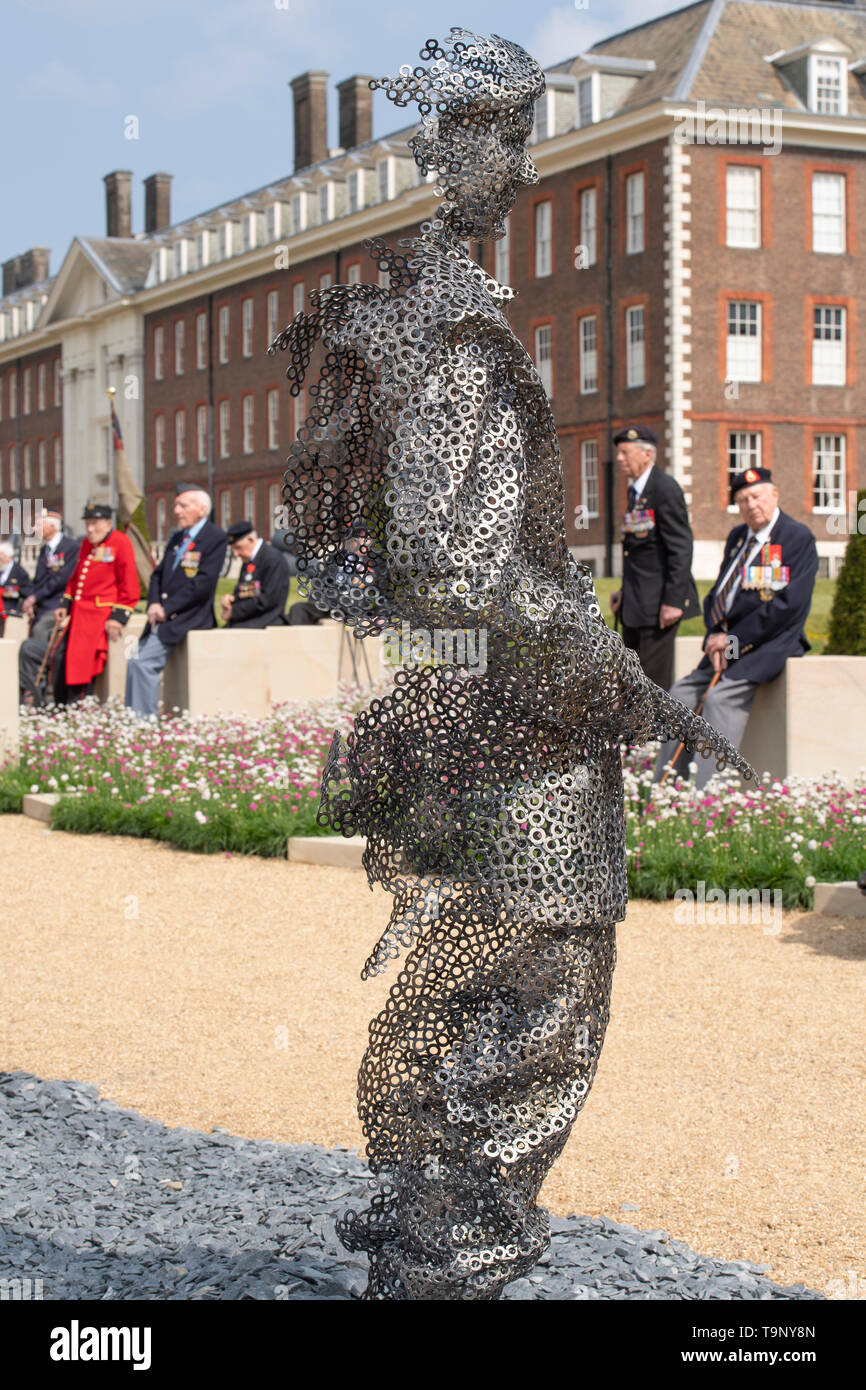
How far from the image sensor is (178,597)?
13422 mm

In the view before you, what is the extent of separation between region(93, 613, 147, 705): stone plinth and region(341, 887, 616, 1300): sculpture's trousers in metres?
11.6

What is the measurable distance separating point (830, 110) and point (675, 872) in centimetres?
3430

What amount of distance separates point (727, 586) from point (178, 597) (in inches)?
214

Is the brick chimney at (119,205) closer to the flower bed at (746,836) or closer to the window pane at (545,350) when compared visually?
the window pane at (545,350)

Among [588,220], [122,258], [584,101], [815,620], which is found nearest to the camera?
[815,620]

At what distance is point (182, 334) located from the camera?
59625mm

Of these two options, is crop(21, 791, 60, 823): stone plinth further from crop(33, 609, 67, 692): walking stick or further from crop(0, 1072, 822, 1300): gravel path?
crop(0, 1072, 822, 1300): gravel path

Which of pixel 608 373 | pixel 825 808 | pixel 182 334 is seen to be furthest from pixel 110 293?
pixel 825 808

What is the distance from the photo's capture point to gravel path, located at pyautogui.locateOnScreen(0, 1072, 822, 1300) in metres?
3.26

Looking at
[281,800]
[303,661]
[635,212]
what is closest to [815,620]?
[303,661]

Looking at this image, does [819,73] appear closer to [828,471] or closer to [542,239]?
[542,239]

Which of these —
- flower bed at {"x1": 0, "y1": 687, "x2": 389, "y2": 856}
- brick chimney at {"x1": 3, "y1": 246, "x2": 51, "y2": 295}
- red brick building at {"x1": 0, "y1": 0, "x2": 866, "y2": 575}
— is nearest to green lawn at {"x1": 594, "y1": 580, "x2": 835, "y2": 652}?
flower bed at {"x1": 0, "y1": 687, "x2": 389, "y2": 856}

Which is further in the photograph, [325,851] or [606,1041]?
[325,851]

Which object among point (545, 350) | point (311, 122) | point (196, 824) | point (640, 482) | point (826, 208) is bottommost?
point (196, 824)
